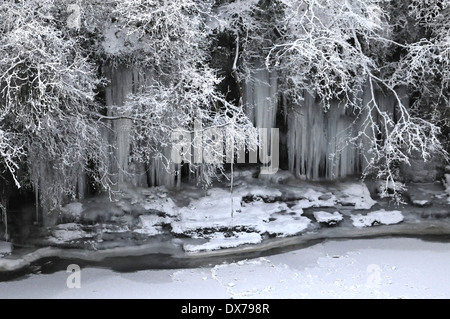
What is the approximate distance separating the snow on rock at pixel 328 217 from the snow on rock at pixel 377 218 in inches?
8.4

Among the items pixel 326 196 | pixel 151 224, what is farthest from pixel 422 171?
pixel 151 224

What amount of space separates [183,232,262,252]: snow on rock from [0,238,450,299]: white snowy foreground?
451 mm

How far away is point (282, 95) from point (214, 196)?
1862 mm

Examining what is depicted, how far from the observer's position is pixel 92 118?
623 cm

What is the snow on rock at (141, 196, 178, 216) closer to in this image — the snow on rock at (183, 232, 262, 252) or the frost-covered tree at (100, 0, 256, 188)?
the snow on rock at (183, 232, 262, 252)

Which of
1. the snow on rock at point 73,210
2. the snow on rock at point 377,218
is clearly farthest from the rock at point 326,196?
the snow on rock at point 73,210

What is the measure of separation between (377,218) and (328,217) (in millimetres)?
698

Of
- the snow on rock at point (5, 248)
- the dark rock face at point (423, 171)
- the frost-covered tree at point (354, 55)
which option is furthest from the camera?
the dark rock face at point (423, 171)

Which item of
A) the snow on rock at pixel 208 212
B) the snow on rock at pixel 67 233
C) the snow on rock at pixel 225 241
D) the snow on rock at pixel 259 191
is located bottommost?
the snow on rock at pixel 225 241

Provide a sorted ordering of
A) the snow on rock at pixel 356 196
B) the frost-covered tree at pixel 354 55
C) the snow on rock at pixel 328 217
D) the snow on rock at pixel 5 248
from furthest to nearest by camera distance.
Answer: the snow on rock at pixel 356 196, the snow on rock at pixel 328 217, the frost-covered tree at pixel 354 55, the snow on rock at pixel 5 248

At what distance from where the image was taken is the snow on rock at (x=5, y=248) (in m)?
6.17

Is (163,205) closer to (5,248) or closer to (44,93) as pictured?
(5,248)

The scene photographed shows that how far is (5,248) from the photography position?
6254 millimetres

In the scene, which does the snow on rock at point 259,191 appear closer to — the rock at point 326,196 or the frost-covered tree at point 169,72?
the rock at point 326,196
